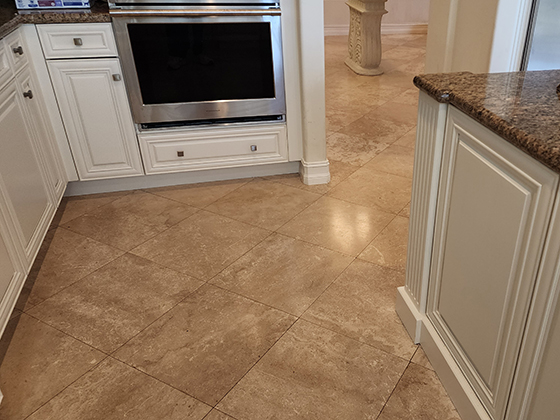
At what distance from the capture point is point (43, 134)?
2424 mm

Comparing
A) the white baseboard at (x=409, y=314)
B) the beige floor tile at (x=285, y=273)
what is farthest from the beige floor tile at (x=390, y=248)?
the white baseboard at (x=409, y=314)

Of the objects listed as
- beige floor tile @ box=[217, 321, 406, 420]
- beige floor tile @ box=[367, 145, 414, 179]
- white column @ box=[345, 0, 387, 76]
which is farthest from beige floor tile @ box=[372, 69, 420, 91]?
beige floor tile @ box=[217, 321, 406, 420]

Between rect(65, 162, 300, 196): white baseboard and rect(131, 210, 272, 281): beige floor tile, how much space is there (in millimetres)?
439

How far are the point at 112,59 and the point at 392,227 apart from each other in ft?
5.32

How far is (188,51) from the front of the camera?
96.7 inches

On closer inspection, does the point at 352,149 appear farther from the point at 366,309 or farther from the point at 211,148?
the point at 366,309

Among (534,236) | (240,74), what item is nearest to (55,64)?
(240,74)

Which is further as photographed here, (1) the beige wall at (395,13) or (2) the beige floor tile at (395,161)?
(1) the beige wall at (395,13)

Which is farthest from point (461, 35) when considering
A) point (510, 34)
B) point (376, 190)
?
point (376, 190)

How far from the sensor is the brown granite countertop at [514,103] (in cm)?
93

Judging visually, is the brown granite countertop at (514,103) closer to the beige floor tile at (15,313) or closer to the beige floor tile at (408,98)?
the beige floor tile at (15,313)

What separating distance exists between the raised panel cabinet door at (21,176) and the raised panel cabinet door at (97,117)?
12.5 inches

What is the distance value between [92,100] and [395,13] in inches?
203

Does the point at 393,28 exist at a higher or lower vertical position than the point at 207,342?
lower
